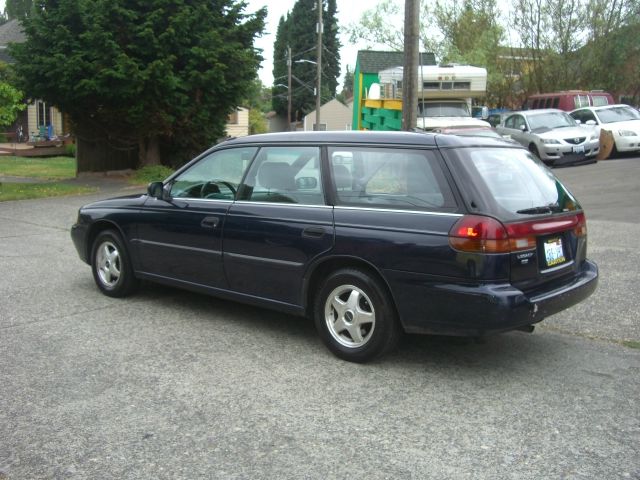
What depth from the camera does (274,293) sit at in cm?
532

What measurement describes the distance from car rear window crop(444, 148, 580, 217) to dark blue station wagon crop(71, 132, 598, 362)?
0.01 m

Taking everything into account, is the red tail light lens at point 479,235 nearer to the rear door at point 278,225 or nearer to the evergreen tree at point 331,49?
the rear door at point 278,225

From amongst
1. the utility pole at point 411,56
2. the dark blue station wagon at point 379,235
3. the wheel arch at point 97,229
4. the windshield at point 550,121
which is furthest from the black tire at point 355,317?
the windshield at point 550,121

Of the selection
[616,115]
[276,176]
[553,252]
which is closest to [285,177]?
[276,176]

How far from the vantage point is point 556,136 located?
1953 cm

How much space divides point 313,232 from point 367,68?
24648 mm

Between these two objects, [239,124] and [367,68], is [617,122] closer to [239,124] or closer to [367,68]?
[367,68]

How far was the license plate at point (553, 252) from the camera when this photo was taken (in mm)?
4676

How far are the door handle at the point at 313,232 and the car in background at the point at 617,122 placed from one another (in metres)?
18.2

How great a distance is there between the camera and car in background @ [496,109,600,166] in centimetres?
1939

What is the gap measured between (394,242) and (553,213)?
3.93 feet

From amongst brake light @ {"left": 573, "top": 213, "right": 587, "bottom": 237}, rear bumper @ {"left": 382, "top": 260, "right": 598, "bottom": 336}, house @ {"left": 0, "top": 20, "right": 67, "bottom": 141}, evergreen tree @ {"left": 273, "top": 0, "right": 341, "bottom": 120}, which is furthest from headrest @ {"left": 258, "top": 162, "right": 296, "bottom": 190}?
evergreen tree @ {"left": 273, "top": 0, "right": 341, "bottom": 120}

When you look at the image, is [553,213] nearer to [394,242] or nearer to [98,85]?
[394,242]

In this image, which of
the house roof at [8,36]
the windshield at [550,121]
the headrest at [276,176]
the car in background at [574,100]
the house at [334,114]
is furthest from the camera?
the house at [334,114]
